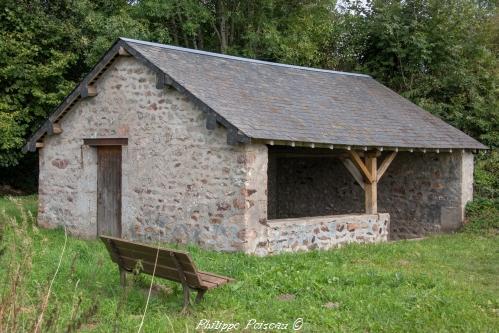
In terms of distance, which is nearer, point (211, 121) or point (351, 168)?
point (211, 121)

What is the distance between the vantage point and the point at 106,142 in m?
11.0

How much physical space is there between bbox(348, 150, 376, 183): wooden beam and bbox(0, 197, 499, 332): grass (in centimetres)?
210

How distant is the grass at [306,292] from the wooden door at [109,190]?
177cm

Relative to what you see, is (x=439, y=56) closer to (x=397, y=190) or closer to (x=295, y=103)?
(x=397, y=190)

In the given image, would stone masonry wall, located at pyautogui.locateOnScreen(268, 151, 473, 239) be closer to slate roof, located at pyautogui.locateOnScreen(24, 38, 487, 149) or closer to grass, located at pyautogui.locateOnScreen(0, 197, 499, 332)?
slate roof, located at pyautogui.locateOnScreen(24, 38, 487, 149)

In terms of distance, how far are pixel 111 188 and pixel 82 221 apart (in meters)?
0.98

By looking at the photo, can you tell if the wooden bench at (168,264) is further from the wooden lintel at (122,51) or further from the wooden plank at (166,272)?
the wooden lintel at (122,51)

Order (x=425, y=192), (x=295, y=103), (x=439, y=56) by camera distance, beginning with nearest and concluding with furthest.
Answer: (x=295, y=103), (x=425, y=192), (x=439, y=56)

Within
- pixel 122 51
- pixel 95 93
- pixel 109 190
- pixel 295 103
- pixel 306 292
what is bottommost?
pixel 306 292

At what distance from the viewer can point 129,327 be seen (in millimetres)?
5043

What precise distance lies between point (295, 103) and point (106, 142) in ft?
12.0

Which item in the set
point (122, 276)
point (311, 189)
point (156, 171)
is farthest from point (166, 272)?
point (311, 189)

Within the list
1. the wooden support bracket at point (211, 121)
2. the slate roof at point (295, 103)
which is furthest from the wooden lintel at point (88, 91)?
the wooden support bracket at point (211, 121)

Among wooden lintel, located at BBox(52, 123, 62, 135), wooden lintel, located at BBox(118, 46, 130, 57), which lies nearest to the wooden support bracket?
wooden lintel, located at BBox(118, 46, 130, 57)
